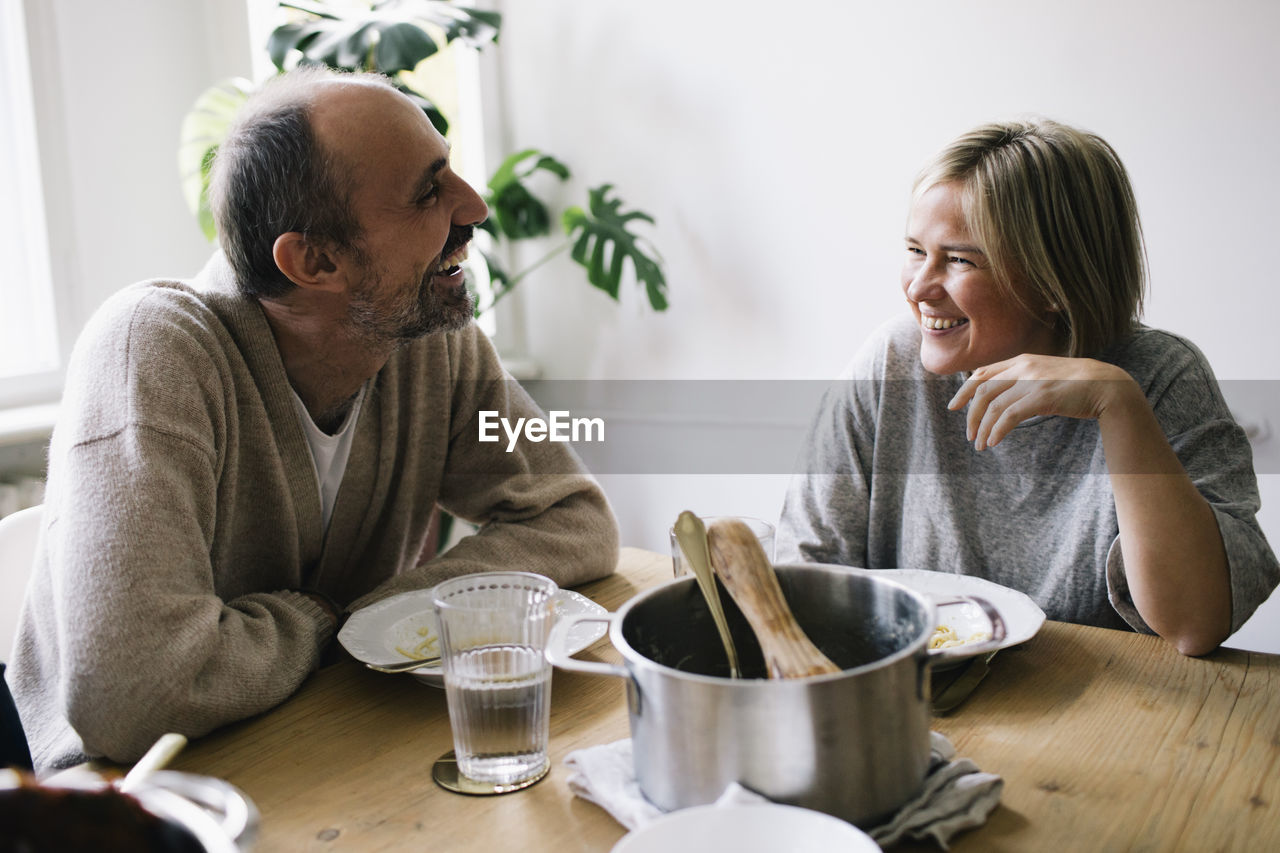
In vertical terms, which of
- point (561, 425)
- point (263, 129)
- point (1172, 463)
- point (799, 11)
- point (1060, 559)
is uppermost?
point (799, 11)

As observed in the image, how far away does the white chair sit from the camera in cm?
130

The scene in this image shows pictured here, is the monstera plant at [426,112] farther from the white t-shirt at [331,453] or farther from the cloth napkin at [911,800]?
the cloth napkin at [911,800]

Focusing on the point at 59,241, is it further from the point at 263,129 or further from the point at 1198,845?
the point at 1198,845

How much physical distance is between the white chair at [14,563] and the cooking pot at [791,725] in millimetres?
941

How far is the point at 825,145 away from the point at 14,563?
202cm

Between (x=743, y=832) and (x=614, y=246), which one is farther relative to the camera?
(x=614, y=246)

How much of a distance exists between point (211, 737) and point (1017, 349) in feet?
3.63

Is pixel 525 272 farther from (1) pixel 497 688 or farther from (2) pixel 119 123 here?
(1) pixel 497 688

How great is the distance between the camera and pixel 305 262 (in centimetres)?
134

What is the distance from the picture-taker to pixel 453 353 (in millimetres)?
1540

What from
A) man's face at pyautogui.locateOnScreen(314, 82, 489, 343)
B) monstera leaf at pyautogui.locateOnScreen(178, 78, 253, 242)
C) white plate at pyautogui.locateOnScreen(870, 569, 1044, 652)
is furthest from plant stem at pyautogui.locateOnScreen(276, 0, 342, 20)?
white plate at pyautogui.locateOnScreen(870, 569, 1044, 652)

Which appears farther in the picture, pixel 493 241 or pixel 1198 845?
pixel 493 241

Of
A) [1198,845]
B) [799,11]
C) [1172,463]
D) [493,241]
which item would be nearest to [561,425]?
[493,241]

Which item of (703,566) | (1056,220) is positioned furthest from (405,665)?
(1056,220)
